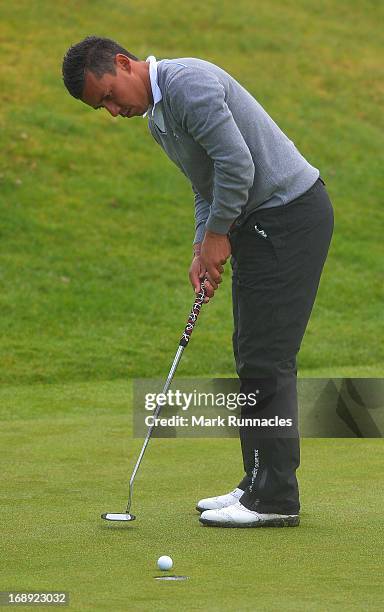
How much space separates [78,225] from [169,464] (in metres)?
9.85

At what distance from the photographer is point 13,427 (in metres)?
7.50

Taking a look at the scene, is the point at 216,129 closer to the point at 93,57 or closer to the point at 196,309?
the point at 93,57

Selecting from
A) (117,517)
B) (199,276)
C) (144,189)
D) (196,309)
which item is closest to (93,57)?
(199,276)

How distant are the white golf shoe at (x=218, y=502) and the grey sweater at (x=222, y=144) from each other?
1026 millimetres

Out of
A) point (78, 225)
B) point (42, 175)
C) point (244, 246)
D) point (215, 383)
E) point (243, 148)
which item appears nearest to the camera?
point (243, 148)

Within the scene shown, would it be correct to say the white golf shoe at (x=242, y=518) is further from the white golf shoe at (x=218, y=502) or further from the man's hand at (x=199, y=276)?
the man's hand at (x=199, y=276)

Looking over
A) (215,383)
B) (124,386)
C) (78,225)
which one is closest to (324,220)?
(215,383)

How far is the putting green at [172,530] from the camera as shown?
357 cm

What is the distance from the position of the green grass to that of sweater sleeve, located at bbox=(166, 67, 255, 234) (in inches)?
47.5

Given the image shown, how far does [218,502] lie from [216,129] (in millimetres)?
1414

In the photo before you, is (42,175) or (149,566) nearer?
(149,566)

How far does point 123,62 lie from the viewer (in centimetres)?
459

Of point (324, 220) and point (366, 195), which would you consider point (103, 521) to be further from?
point (366, 195)

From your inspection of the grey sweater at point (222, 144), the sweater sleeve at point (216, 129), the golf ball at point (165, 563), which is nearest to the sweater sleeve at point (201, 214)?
the grey sweater at point (222, 144)
